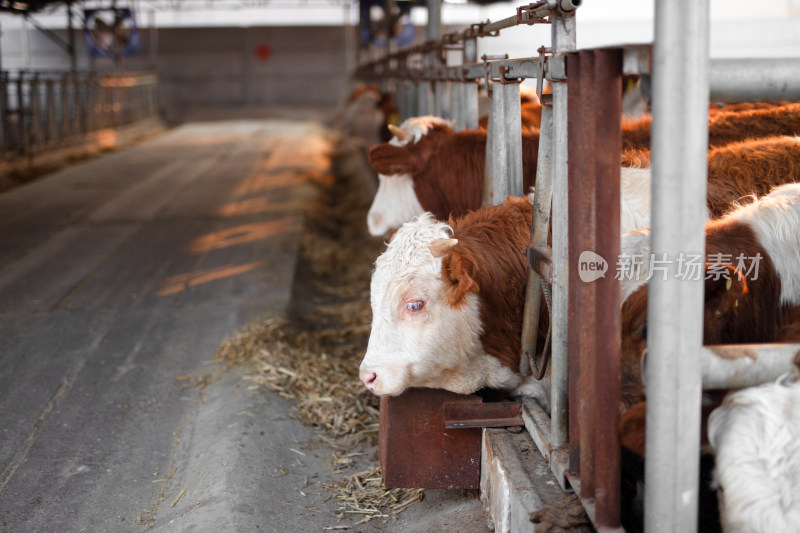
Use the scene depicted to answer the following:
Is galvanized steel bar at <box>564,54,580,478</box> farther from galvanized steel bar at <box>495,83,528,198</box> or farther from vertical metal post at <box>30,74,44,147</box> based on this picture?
vertical metal post at <box>30,74,44,147</box>

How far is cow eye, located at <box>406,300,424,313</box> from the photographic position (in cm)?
317

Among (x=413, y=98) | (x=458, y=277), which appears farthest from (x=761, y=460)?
(x=413, y=98)

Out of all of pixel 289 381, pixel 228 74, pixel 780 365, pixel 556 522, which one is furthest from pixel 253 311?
pixel 228 74

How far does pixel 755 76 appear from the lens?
2.01 metres

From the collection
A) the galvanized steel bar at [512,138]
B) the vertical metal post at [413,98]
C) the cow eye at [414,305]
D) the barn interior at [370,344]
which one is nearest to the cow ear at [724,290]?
the barn interior at [370,344]

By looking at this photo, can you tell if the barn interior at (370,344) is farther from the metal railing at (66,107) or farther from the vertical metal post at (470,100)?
the metal railing at (66,107)

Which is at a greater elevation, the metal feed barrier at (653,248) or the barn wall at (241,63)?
the barn wall at (241,63)

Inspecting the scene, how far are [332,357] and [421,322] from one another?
228cm

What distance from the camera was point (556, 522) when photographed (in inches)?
95.0

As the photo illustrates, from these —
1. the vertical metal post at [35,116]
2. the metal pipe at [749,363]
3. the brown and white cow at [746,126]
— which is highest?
the vertical metal post at [35,116]

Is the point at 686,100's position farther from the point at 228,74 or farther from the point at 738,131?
the point at 228,74

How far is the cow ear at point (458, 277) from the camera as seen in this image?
310 centimetres

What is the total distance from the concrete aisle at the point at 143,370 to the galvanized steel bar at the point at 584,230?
148 centimetres

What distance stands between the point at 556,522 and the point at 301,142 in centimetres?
1713
